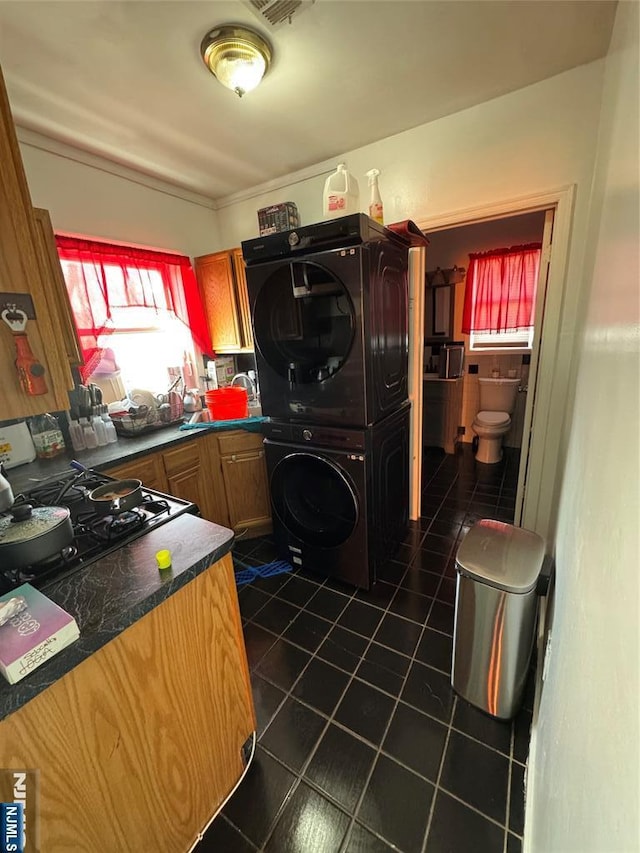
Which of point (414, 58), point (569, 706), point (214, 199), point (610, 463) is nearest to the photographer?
point (610, 463)

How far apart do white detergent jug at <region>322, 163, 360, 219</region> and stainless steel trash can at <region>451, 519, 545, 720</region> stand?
5.36 feet

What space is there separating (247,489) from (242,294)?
1.49 m

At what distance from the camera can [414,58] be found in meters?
1.45

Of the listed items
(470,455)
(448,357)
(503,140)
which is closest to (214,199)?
(503,140)

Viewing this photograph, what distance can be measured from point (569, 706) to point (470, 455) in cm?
319

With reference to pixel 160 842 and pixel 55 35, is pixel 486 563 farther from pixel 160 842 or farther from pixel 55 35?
pixel 55 35

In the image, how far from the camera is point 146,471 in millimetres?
1871

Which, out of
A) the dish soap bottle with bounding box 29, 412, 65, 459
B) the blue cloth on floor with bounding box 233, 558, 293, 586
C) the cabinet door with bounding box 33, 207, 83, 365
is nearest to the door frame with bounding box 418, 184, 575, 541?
the blue cloth on floor with bounding box 233, 558, 293, 586

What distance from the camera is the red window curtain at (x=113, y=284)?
2.10 metres

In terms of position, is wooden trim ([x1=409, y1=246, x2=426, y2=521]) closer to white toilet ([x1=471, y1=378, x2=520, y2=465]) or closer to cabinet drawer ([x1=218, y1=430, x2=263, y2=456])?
cabinet drawer ([x1=218, y1=430, x2=263, y2=456])

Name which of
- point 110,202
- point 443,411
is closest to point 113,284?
point 110,202

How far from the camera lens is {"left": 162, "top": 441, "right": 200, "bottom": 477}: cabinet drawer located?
197cm

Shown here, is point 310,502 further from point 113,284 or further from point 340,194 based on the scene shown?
point 113,284

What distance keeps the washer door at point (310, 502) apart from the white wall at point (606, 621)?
3.73 ft
